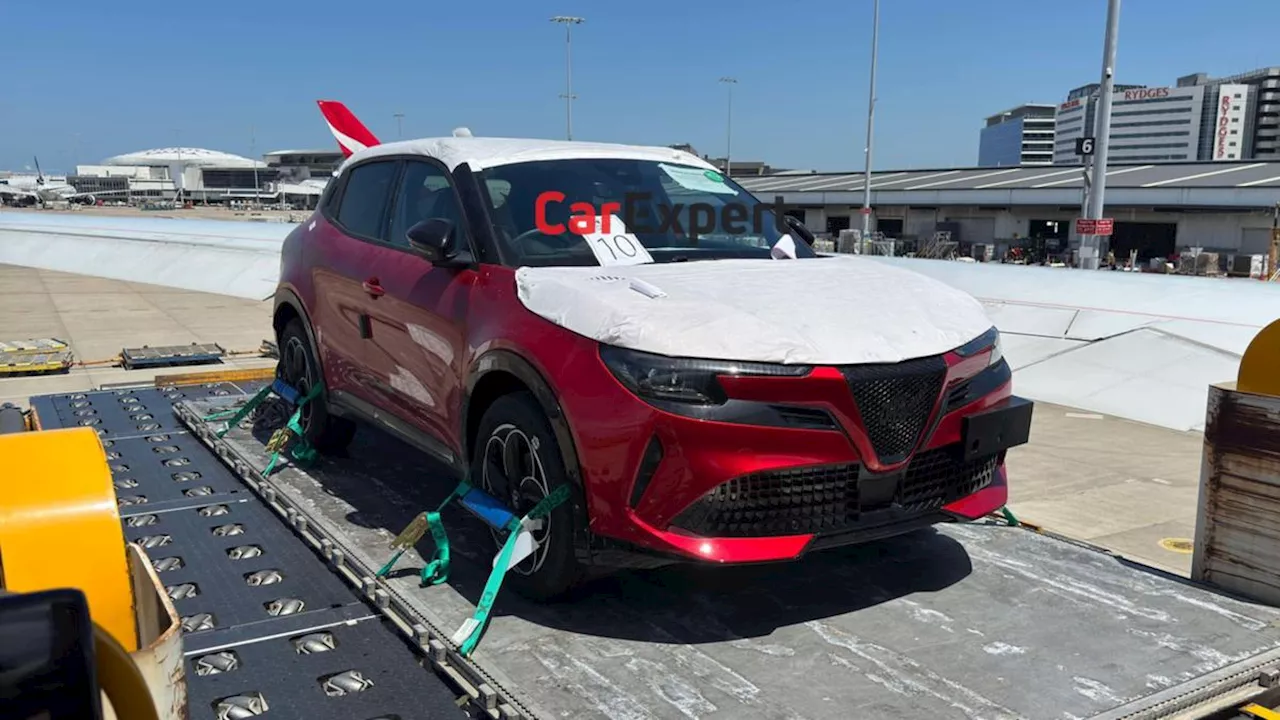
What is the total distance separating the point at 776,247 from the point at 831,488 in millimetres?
1522

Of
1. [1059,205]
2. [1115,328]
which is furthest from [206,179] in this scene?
[1115,328]

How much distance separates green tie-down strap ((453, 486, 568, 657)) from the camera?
111 inches

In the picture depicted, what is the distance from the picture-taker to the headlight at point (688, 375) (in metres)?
2.76

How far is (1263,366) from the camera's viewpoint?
3.42 metres

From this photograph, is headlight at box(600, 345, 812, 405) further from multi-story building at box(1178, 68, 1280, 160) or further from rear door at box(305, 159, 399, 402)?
multi-story building at box(1178, 68, 1280, 160)

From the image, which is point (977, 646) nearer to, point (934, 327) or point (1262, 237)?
point (934, 327)

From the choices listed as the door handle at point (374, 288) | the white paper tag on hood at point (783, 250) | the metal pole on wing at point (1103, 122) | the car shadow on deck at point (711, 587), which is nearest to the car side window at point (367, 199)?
the door handle at point (374, 288)

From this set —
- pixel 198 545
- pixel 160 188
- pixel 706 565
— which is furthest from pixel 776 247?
pixel 160 188

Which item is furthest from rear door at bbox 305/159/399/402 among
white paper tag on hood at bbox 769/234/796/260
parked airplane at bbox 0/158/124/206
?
parked airplane at bbox 0/158/124/206

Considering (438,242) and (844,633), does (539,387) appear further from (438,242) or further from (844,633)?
(844,633)

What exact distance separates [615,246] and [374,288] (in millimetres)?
1196

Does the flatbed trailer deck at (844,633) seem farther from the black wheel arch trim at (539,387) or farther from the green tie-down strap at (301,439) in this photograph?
the green tie-down strap at (301,439)

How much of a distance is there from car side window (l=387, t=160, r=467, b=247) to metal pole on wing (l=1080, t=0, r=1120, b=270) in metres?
15.3

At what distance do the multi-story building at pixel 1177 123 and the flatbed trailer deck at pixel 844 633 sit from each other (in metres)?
185
